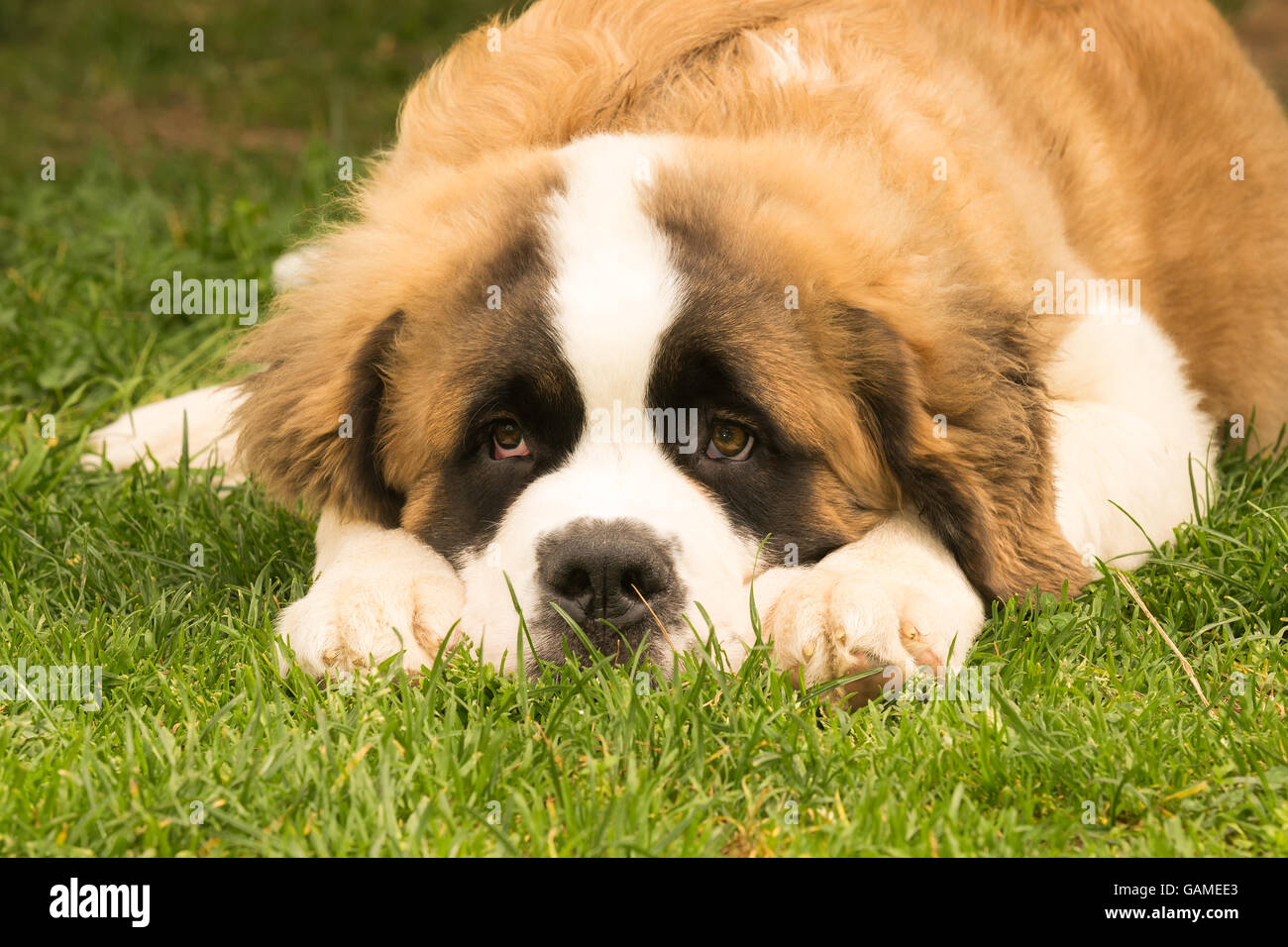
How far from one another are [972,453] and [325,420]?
1378mm

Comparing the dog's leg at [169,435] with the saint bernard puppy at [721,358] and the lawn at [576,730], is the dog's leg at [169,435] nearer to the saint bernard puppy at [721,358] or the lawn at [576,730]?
the lawn at [576,730]

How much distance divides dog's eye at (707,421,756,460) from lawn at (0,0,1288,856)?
46 cm

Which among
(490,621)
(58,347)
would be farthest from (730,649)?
(58,347)

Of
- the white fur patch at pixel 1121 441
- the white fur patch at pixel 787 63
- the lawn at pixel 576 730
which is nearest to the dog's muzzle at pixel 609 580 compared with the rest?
the lawn at pixel 576 730

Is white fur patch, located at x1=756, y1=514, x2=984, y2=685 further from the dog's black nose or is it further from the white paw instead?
the dog's black nose

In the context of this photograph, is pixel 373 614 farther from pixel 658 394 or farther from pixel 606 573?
pixel 658 394

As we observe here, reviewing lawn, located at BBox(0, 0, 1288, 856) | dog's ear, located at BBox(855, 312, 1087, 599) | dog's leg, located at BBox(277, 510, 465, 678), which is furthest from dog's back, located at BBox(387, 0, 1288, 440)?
dog's leg, located at BBox(277, 510, 465, 678)

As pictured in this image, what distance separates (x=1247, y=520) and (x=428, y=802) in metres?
2.08

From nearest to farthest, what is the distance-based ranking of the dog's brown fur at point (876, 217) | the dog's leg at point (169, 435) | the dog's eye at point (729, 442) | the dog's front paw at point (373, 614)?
the dog's front paw at point (373, 614), the dog's eye at point (729, 442), the dog's brown fur at point (876, 217), the dog's leg at point (169, 435)

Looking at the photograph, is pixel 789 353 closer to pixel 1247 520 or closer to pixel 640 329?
pixel 640 329

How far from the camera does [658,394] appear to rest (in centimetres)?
284

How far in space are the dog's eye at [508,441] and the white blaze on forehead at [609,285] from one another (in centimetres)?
18

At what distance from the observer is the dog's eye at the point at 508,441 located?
295 centimetres
